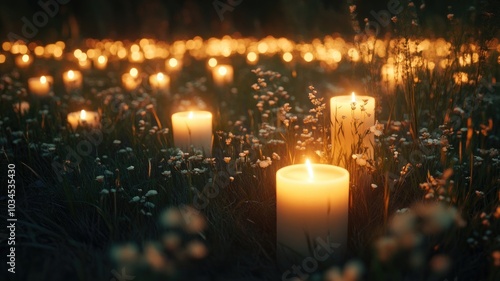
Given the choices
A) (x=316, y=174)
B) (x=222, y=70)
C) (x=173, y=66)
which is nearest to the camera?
(x=316, y=174)

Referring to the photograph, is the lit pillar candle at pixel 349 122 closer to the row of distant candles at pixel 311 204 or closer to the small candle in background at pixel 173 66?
the row of distant candles at pixel 311 204

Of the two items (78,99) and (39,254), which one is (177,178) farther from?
(78,99)

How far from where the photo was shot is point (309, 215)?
1775 millimetres

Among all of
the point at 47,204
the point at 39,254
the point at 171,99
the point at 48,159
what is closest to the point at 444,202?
the point at 39,254

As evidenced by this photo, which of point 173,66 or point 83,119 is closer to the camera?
point 83,119

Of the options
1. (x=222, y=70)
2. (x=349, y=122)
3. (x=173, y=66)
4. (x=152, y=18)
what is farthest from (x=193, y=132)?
(x=152, y=18)

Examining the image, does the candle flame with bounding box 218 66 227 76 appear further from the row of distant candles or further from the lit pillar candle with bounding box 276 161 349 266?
the lit pillar candle with bounding box 276 161 349 266

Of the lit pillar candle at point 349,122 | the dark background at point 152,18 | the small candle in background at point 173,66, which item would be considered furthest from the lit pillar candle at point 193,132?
the dark background at point 152,18

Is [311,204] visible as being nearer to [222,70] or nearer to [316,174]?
[316,174]

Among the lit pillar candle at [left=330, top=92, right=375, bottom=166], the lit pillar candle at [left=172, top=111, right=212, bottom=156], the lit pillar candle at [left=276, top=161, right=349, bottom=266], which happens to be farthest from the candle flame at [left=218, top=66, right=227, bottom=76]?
the lit pillar candle at [left=276, top=161, right=349, bottom=266]

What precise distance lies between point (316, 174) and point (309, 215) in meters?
0.26

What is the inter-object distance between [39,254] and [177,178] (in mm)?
831

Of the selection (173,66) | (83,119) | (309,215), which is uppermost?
(173,66)

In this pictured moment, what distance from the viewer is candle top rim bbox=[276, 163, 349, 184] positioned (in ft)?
5.99
